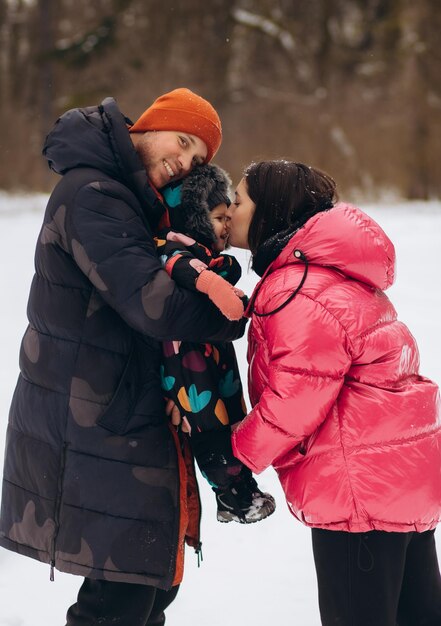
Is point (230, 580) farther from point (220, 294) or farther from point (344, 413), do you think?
point (220, 294)

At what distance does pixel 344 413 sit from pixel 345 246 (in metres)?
0.42

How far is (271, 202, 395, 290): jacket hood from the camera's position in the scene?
81.0 inches

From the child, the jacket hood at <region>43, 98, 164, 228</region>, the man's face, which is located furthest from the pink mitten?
the man's face

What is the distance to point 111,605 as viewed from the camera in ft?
7.26

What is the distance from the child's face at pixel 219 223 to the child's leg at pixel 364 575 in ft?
2.71

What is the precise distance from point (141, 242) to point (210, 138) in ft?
1.57

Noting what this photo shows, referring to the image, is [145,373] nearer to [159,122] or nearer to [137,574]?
[137,574]

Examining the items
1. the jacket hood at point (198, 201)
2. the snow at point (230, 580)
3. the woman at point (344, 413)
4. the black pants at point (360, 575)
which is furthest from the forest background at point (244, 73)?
the black pants at point (360, 575)

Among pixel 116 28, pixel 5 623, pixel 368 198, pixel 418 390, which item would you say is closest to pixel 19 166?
pixel 116 28

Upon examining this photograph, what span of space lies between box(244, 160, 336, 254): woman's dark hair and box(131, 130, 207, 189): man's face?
0.21 m

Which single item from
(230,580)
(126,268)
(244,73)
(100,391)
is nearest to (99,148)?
(126,268)

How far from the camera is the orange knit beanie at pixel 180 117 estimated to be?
2320 mm

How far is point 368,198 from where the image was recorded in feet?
47.6

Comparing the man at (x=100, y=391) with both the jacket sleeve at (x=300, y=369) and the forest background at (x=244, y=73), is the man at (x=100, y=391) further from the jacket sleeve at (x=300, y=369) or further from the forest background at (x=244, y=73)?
the forest background at (x=244, y=73)
